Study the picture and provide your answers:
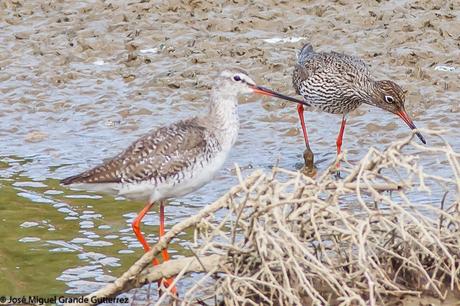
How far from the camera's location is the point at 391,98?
10.4 m

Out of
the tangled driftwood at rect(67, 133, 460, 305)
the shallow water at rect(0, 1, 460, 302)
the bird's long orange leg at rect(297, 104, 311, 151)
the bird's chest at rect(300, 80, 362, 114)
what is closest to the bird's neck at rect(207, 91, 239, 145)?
the shallow water at rect(0, 1, 460, 302)

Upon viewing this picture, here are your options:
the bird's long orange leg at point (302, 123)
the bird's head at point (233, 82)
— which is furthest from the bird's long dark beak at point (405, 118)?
the bird's head at point (233, 82)

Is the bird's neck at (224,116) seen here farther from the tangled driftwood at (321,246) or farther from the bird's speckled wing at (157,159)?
the tangled driftwood at (321,246)

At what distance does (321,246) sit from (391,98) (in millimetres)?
4161

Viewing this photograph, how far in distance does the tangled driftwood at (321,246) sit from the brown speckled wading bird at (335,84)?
373 centimetres

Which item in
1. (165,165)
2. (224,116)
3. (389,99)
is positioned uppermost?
(224,116)

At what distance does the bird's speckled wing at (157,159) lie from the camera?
7781 millimetres

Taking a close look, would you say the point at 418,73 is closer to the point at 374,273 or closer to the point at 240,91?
the point at 240,91

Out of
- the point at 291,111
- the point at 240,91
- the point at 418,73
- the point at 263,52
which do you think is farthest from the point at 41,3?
the point at 240,91

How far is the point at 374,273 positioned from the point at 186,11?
7286mm

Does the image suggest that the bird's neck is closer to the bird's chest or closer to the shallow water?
the shallow water

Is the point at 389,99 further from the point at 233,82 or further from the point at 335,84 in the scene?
the point at 233,82

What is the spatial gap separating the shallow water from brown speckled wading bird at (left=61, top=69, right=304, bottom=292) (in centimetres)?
97

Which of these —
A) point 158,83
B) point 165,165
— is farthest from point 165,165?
point 158,83
